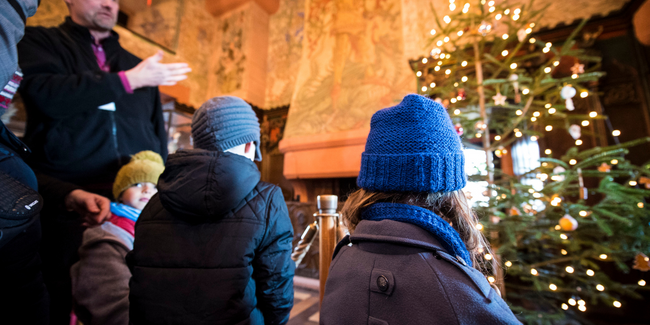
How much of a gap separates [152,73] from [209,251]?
1.07m

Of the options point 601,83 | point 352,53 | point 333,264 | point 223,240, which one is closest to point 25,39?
point 223,240

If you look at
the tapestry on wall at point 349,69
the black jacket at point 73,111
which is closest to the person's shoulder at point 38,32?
the black jacket at point 73,111

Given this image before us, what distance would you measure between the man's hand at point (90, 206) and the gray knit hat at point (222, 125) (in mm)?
538

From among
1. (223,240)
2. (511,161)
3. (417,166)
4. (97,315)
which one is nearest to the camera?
(417,166)

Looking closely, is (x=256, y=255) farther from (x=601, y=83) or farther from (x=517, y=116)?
(x=601, y=83)

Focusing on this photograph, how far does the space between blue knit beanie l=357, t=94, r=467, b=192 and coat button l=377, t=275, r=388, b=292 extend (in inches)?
7.8

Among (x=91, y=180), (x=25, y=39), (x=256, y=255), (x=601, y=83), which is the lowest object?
(x=256, y=255)

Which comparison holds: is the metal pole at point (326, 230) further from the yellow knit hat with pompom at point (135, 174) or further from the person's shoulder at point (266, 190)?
the yellow knit hat with pompom at point (135, 174)

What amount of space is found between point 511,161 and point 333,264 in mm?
4851

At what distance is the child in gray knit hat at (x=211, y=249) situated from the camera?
2.66 feet

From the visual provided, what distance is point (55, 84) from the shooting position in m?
1.25

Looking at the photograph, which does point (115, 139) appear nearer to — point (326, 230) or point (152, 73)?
point (152, 73)

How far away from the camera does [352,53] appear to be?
356cm

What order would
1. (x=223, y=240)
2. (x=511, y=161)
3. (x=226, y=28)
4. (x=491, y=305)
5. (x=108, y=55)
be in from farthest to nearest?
(x=226, y=28), (x=511, y=161), (x=108, y=55), (x=223, y=240), (x=491, y=305)
